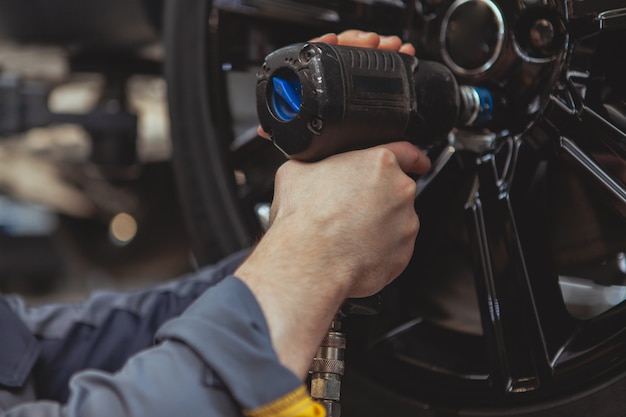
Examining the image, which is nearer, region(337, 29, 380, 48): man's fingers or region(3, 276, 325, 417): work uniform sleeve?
region(3, 276, 325, 417): work uniform sleeve

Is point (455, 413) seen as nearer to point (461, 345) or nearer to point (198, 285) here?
point (461, 345)

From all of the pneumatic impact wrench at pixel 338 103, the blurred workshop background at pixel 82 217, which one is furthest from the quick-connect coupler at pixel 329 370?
the blurred workshop background at pixel 82 217

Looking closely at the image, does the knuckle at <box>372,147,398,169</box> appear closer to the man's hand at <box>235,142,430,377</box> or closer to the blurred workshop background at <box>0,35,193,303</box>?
the man's hand at <box>235,142,430,377</box>

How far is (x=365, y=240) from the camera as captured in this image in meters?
0.54

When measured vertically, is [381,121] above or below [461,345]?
above

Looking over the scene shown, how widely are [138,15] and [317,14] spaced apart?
0.42 metres

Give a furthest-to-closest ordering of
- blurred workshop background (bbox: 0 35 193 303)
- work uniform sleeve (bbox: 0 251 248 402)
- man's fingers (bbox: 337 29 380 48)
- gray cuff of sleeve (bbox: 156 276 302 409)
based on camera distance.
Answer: blurred workshop background (bbox: 0 35 193 303) → work uniform sleeve (bbox: 0 251 248 402) → man's fingers (bbox: 337 29 380 48) → gray cuff of sleeve (bbox: 156 276 302 409)

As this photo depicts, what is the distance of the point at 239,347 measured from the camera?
1.58 ft

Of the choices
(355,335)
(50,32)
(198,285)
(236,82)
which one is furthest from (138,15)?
(355,335)

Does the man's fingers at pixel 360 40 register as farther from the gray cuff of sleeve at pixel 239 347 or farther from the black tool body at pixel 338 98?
the gray cuff of sleeve at pixel 239 347

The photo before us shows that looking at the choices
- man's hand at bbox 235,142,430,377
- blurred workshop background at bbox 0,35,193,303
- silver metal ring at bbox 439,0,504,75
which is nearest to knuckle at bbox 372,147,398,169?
man's hand at bbox 235,142,430,377

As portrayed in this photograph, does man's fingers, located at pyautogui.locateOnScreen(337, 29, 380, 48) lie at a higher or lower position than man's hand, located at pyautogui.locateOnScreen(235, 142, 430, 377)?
higher

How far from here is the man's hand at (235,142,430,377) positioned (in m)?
0.51

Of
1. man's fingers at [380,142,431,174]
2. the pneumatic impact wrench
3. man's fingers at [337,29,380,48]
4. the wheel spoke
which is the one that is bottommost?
the wheel spoke
